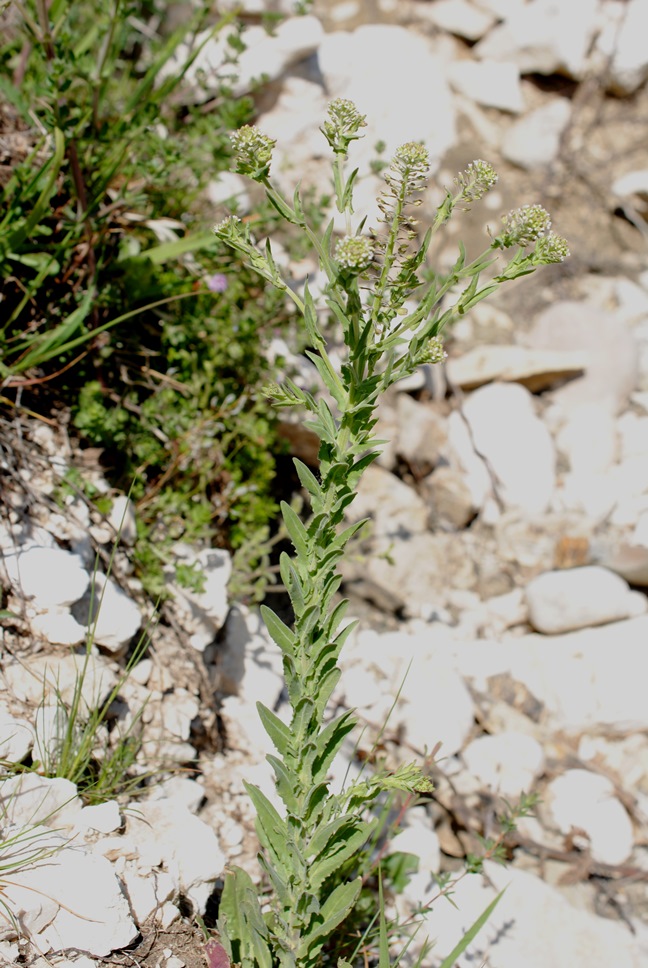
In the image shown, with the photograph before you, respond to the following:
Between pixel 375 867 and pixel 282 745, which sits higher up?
pixel 282 745

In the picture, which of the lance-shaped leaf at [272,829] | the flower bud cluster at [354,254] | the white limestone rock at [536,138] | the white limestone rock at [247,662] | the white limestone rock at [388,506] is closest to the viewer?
the flower bud cluster at [354,254]

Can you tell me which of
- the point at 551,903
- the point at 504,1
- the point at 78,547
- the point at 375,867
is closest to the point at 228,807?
the point at 375,867

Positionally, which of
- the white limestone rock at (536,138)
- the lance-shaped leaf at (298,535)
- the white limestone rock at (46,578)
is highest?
the white limestone rock at (536,138)

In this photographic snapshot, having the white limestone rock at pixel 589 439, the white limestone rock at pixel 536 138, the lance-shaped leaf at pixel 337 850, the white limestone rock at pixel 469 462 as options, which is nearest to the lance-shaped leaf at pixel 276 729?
the lance-shaped leaf at pixel 337 850

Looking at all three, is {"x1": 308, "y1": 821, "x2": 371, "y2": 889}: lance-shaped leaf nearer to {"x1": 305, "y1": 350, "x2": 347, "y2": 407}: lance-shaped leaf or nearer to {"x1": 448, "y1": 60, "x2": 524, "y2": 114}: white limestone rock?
{"x1": 305, "y1": 350, "x2": 347, "y2": 407}: lance-shaped leaf

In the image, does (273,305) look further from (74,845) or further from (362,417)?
(74,845)

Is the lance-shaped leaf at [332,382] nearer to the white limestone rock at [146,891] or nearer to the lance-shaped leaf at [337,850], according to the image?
the lance-shaped leaf at [337,850]

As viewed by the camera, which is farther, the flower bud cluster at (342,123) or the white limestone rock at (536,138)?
the white limestone rock at (536,138)
